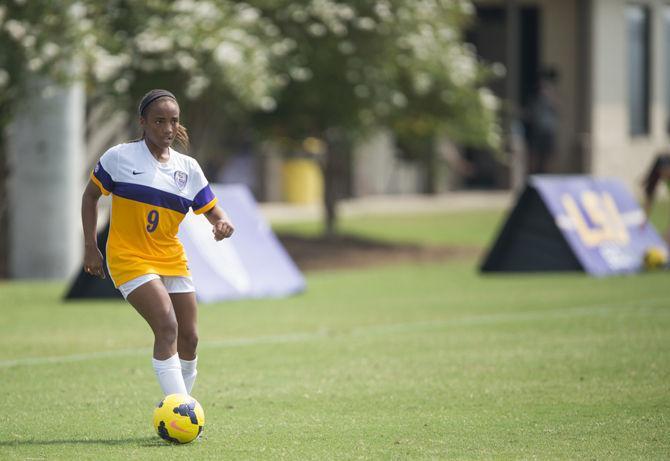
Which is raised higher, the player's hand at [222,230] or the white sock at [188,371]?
the player's hand at [222,230]

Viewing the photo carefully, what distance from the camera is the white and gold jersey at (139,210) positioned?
7758mm

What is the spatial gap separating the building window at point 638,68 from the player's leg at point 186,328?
32.9 meters

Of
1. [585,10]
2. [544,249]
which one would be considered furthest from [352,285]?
[585,10]

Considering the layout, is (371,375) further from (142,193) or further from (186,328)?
(142,193)

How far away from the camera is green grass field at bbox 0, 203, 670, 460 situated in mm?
7613

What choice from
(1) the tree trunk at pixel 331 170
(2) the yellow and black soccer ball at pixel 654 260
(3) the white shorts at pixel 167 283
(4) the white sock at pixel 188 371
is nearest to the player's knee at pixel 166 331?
(3) the white shorts at pixel 167 283

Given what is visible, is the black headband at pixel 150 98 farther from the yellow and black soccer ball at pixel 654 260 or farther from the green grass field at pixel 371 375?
the yellow and black soccer ball at pixel 654 260

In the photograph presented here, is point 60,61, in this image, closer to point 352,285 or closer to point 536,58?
point 352,285

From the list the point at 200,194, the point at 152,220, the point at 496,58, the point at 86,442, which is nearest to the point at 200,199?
the point at 200,194

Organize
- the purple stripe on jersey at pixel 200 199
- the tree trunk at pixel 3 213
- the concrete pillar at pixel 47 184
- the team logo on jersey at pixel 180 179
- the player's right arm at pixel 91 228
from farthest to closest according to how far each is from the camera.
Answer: the tree trunk at pixel 3 213, the concrete pillar at pixel 47 184, the purple stripe on jersey at pixel 200 199, the team logo on jersey at pixel 180 179, the player's right arm at pixel 91 228

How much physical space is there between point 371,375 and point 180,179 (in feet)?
9.57

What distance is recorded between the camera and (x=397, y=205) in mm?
34750

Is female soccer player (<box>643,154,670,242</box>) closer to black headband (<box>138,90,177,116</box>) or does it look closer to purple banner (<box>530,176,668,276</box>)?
purple banner (<box>530,176,668,276</box>)

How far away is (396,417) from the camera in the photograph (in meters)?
8.43
